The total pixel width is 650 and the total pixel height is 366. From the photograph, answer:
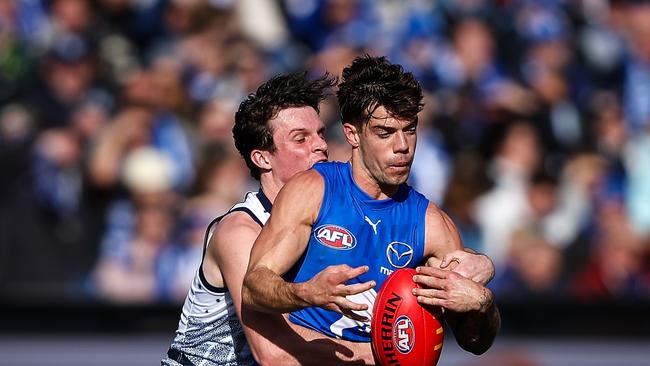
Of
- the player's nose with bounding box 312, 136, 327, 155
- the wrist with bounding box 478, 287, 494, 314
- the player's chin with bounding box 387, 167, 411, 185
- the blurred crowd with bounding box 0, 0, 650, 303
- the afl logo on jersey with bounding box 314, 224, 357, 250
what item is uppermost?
the blurred crowd with bounding box 0, 0, 650, 303

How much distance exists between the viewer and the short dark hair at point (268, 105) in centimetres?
542

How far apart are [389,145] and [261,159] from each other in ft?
3.81

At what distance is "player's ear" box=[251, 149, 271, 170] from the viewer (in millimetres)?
5395

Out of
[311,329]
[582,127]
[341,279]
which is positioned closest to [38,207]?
[582,127]

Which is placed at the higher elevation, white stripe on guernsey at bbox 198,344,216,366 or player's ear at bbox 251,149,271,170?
player's ear at bbox 251,149,271,170

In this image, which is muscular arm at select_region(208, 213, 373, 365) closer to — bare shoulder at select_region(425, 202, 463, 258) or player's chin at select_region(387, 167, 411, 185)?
bare shoulder at select_region(425, 202, 463, 258)

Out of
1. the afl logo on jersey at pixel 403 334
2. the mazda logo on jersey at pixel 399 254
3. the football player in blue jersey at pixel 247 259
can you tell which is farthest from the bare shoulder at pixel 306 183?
the afl logo on jersey at pixel 403 334

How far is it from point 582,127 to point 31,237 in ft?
17.2

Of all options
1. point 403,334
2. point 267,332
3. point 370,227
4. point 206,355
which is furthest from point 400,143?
point 206,355

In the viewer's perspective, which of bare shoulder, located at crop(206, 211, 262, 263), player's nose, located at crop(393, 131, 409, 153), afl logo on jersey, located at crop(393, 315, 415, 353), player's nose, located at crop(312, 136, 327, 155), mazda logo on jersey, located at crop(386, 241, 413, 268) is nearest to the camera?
afl logo on jersey, located at crop(393, 315, 415, 353)

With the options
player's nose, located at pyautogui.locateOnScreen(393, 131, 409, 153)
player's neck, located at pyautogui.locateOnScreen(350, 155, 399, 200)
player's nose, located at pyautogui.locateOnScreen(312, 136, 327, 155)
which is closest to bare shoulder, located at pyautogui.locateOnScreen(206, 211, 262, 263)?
player's nose, located at pyautogui.locateOnScreen(312, 136, 327, 155)

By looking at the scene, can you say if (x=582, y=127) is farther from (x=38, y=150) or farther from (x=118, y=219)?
(x=38, y=150)

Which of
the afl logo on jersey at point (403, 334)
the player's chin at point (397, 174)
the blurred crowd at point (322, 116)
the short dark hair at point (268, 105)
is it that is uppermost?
the blurred crowd at point (322, 116)

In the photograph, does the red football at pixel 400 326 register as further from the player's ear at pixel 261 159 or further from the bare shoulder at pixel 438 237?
the player's ear at pixel 261 159
